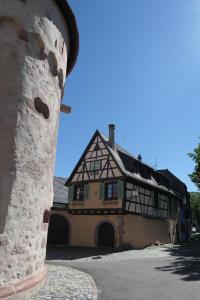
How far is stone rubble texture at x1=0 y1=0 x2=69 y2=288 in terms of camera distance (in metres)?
5.98

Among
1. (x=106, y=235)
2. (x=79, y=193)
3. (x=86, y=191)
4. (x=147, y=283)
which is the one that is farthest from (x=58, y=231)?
(x=147, y=283)

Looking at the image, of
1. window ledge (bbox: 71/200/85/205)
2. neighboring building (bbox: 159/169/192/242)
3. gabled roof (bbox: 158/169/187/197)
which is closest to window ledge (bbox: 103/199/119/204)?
window ledge (bbox: 71/200/85/205)

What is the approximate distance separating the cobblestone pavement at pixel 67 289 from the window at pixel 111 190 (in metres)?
13.0

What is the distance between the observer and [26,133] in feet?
21.8

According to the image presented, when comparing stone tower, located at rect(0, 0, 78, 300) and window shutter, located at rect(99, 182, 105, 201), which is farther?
window shutter, located at rect(99, 182, 105, 201)

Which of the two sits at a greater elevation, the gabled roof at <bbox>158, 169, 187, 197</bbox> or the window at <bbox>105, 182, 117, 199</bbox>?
the gabled roof at <bbox>158, 169, 187, 197</bbox>

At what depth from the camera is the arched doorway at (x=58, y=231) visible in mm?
24828

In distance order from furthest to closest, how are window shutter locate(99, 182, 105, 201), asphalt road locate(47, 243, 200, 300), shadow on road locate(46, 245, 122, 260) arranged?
window shutter locate(99, 182, 105, 201) < shadow on road locate(46, 245, 122, 260) < asphalt road locate(47, 243, 200, 300)

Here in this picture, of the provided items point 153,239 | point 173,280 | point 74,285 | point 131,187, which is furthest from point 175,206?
point 74,285

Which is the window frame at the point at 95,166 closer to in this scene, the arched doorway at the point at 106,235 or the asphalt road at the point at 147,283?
the arched doorway at the point at 106,235

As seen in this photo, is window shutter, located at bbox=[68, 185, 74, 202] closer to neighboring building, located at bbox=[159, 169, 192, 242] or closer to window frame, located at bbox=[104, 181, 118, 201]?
window frame, located at bbox=[104, 181, 118, 201]

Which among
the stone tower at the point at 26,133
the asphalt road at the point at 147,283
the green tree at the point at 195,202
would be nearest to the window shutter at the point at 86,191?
the asphalt road at the point at 147,283

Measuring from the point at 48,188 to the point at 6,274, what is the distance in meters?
2.52

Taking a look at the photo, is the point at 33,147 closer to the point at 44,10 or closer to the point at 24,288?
the point at 24,288
